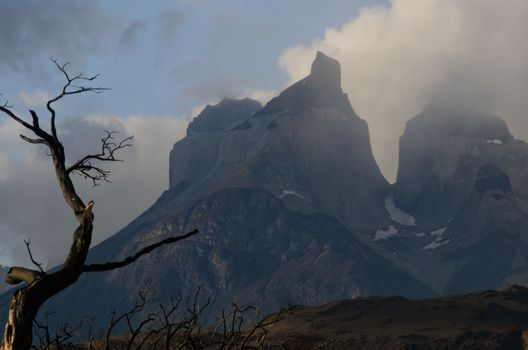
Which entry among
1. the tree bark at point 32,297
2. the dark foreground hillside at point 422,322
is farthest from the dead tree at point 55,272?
the dark foreground hillside at point 422,322

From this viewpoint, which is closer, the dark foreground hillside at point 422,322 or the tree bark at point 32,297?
the tree bark at point 32,297

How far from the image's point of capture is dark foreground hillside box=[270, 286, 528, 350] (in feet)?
497

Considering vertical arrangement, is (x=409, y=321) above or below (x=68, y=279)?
above

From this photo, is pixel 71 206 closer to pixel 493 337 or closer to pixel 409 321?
pixel 493 337

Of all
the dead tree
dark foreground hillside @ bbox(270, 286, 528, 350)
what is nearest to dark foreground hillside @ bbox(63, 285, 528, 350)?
dark foreground hillside @ bbox(270, 286, 528, 350)

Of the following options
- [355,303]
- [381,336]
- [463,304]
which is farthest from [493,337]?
[355,303]

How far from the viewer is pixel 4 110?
30.1 ft

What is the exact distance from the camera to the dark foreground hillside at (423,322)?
152 meters

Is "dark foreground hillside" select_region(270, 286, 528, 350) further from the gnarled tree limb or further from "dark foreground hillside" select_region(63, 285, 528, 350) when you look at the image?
the gnarled tree limb

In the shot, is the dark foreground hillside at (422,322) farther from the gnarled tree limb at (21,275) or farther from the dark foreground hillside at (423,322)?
the gnarled tree limb at (21,275)

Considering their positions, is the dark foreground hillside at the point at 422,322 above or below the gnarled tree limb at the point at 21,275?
above

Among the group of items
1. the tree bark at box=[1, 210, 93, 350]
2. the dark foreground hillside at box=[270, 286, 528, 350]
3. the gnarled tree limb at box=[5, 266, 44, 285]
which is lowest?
the tree bark at box=[1, 210, 93, 350]

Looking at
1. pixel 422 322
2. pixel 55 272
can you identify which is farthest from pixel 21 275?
pixel 422 322

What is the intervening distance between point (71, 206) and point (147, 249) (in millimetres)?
1023
